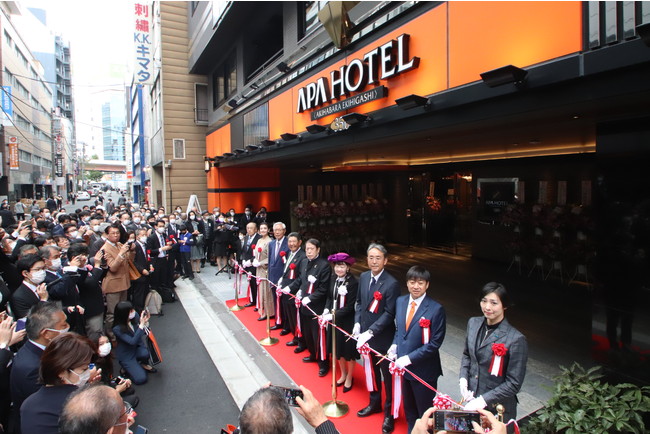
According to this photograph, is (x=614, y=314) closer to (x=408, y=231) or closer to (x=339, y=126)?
(x=339, y=126)

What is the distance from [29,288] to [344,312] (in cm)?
396

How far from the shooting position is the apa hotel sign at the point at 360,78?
590 centimetres

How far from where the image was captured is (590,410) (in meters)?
3.17

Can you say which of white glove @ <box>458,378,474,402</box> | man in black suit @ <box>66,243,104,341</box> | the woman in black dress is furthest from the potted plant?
man in black suit @ <box>66,243,104,341</box>

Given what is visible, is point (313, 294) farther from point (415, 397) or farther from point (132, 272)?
point (132, 272)

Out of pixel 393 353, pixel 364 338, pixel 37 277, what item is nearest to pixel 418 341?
pixel 393 353

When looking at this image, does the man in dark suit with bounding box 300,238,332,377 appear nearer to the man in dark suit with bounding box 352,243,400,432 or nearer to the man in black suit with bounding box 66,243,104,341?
the man in dark suit with bounding box 352,243,400,432

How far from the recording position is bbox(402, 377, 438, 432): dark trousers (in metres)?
3.90

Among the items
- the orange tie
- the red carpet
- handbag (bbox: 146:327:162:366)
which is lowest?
the red carpet

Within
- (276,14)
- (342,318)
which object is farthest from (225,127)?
(342,318)

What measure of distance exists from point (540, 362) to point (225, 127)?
13559mm

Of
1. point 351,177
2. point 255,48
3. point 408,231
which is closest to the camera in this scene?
point 255,48

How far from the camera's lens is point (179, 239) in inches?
439

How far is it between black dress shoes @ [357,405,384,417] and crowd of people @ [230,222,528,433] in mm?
11
